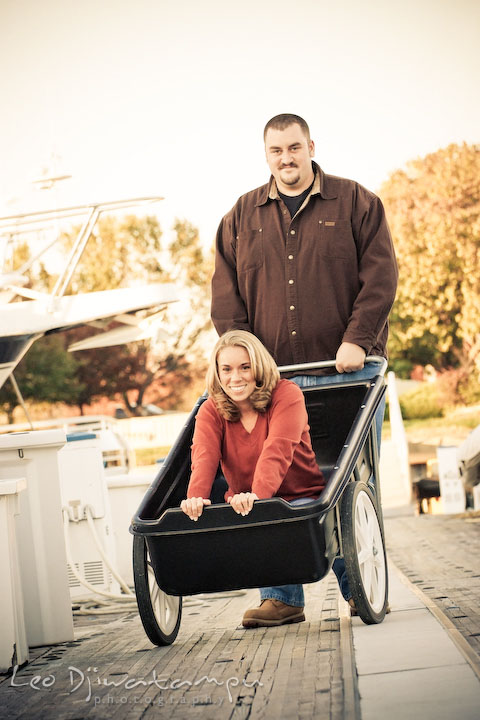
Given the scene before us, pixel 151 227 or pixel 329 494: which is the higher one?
pixel 151 227

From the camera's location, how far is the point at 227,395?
3594mm

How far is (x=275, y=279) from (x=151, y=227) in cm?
2771

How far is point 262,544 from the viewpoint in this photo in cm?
321

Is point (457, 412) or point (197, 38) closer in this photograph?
point (457, 412)

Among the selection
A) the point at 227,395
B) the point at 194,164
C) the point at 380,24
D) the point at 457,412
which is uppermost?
the point at 380,24

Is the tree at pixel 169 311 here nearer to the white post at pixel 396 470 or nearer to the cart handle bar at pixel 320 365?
the white post at pixel 396 470

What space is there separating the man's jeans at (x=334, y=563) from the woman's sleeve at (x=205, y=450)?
1.72 feet

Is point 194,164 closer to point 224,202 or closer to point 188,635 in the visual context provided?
point 224,202

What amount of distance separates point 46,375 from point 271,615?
1060 inches

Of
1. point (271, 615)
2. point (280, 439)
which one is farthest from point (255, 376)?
point (271, 615)

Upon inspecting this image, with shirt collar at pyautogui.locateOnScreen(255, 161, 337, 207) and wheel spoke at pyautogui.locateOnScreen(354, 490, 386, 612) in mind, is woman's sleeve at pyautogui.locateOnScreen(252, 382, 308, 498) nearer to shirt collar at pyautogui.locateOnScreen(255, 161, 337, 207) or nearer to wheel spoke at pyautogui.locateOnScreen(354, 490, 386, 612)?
wheel spoke at pyautogui.locateOnScreen(354, 490, 386, 612)

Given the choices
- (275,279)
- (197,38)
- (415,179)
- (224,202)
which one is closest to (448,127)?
(415,179)

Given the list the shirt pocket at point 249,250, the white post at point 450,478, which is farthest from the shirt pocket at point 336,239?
the white post at point 450,478

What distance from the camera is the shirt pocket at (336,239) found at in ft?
13.3
